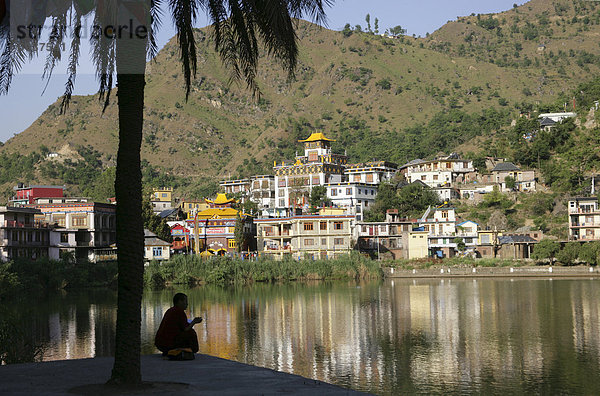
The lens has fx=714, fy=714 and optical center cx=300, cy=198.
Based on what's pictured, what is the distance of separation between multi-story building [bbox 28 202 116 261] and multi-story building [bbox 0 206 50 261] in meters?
1.37

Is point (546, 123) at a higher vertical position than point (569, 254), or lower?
higher

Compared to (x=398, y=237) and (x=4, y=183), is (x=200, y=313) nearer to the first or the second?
(x=398, y=237)

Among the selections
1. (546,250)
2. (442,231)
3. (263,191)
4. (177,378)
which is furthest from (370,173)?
(177,378)

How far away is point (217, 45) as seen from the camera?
15398 millimetres

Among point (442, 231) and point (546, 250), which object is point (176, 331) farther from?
point (442, 231)

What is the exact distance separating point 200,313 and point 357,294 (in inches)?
692

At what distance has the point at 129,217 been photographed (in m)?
13.0

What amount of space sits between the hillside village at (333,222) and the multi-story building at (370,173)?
7.2 inches

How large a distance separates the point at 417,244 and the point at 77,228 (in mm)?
43563

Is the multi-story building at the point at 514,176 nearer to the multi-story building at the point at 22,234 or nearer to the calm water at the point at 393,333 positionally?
the calm water at the point at 393,333

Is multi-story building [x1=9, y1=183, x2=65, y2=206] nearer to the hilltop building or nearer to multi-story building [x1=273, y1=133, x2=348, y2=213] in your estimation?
the hilltop building

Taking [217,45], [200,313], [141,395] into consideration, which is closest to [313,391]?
[141,395]

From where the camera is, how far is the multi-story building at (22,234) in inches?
2938

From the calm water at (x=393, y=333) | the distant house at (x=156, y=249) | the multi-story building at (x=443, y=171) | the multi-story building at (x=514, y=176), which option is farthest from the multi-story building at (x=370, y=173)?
the calm water at (x=393, y=333)
